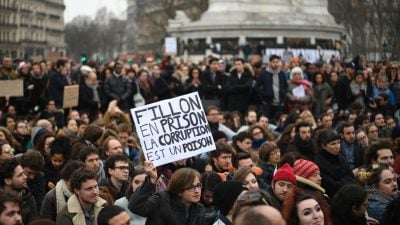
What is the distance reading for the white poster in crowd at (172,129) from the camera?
10.3 meters

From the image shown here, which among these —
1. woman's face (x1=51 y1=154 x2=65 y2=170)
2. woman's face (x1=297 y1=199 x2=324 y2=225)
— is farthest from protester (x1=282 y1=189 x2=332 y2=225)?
woman's face (x1=51 y1=154 x2=65 y2=170)

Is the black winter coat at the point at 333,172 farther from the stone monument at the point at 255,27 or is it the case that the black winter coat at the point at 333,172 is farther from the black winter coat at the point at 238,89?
the stone monument at the point at 255,27

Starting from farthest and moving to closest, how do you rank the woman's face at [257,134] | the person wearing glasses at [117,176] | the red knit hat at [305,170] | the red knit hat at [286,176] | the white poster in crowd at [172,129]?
the woman's face at [257,134], the white poster in crowd at [172,129], the person wearing glasses at [117,176], the red knit hat at [305,170], the red knit hat at [286,176]

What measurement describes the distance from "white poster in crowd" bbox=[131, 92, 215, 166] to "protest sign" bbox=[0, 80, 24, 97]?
9321 millimetres

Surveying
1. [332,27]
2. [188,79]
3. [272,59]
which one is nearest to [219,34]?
[332,27]

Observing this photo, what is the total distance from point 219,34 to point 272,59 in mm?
24723

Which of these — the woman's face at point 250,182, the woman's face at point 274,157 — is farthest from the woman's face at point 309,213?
the woman's face at point 274,157

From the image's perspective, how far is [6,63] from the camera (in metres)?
20.9

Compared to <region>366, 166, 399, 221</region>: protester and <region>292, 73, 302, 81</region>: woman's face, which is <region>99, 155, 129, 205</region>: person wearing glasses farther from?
<region>292, 73, 302, 81</region>: woman's face

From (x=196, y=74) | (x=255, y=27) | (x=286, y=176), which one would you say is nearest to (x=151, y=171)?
(x=286, y=176)

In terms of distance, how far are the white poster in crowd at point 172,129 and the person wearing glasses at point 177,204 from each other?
144cm

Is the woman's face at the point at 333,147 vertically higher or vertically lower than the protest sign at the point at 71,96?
higher

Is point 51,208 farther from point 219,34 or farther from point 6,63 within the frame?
point 219,34

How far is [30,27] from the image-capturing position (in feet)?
487
